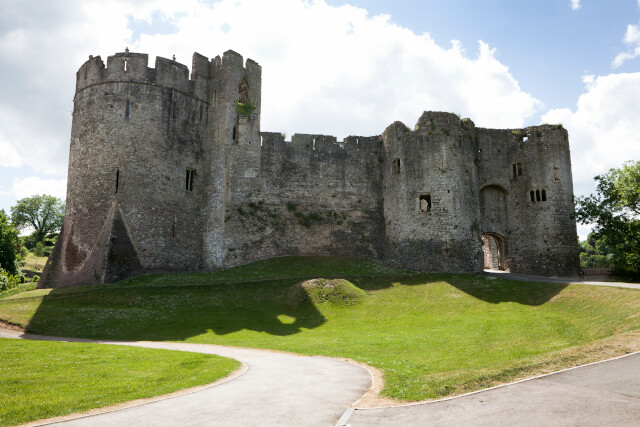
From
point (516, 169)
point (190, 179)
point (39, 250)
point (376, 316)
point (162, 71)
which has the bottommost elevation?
point (376, 316)

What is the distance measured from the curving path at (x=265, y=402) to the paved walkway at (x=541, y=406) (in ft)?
3.35

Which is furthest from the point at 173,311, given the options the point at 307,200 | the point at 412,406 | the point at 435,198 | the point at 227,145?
the point at 435,198

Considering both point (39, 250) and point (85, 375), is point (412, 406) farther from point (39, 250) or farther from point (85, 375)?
point (39, 250)

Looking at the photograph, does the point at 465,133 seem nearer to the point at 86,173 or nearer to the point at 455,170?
the point at 455,170

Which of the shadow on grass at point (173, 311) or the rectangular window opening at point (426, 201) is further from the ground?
the rectangular window opening at point (426, 201)

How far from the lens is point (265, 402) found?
9680mm

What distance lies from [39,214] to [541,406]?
3380 inches

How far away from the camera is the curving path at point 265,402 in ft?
27.7

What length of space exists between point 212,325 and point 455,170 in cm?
2171

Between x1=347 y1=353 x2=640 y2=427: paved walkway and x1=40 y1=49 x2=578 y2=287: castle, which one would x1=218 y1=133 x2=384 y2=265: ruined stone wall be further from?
x1=347 y1=353 x2=640 y2=427: paved walkway

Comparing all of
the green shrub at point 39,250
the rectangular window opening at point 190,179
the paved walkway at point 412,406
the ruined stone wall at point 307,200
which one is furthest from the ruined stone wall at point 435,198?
the green shrub at point 39,250

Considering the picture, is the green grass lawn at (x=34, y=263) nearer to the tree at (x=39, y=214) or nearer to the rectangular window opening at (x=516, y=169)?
the tree at (x=39, y=214)

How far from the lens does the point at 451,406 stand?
8.87 meters

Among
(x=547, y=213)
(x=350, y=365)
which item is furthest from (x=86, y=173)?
(x=547, y=213)
